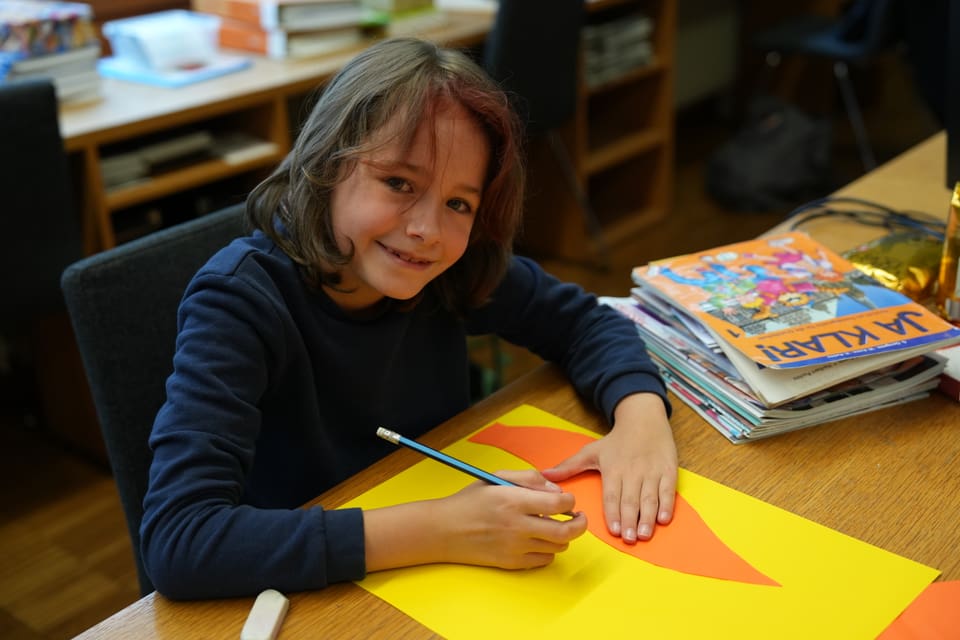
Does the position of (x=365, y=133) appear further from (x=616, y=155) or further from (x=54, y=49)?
(x=616, y=155)

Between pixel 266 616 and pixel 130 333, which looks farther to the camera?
pixel 130 333

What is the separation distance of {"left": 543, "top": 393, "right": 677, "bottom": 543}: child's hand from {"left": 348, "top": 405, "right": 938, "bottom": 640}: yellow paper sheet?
4 centimetres

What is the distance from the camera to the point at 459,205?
1010mm

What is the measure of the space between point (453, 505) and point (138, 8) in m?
2.33

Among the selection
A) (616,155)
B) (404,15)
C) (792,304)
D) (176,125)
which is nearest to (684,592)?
(792,304)

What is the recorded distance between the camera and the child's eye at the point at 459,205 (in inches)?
39.4

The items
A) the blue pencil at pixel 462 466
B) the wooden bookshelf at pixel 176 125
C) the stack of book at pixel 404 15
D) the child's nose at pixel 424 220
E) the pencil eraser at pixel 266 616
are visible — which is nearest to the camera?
the pencil eraser at pixel 266 616

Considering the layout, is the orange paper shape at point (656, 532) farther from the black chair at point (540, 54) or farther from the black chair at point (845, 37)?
the black chair at point (845, 37)

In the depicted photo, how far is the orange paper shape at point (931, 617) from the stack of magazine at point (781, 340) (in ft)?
0.82

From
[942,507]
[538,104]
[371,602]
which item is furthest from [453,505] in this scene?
[538,104]

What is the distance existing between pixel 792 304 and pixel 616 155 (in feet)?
7.60

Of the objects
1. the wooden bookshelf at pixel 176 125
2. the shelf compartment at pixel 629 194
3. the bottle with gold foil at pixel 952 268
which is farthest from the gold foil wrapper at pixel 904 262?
the shelf compartment at pixel 629 194

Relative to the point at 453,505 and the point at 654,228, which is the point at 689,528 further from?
the point at 654,228

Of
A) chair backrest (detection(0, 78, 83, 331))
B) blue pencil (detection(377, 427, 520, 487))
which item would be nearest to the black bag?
chair backrest (detection(0, 78, 83, 331))
